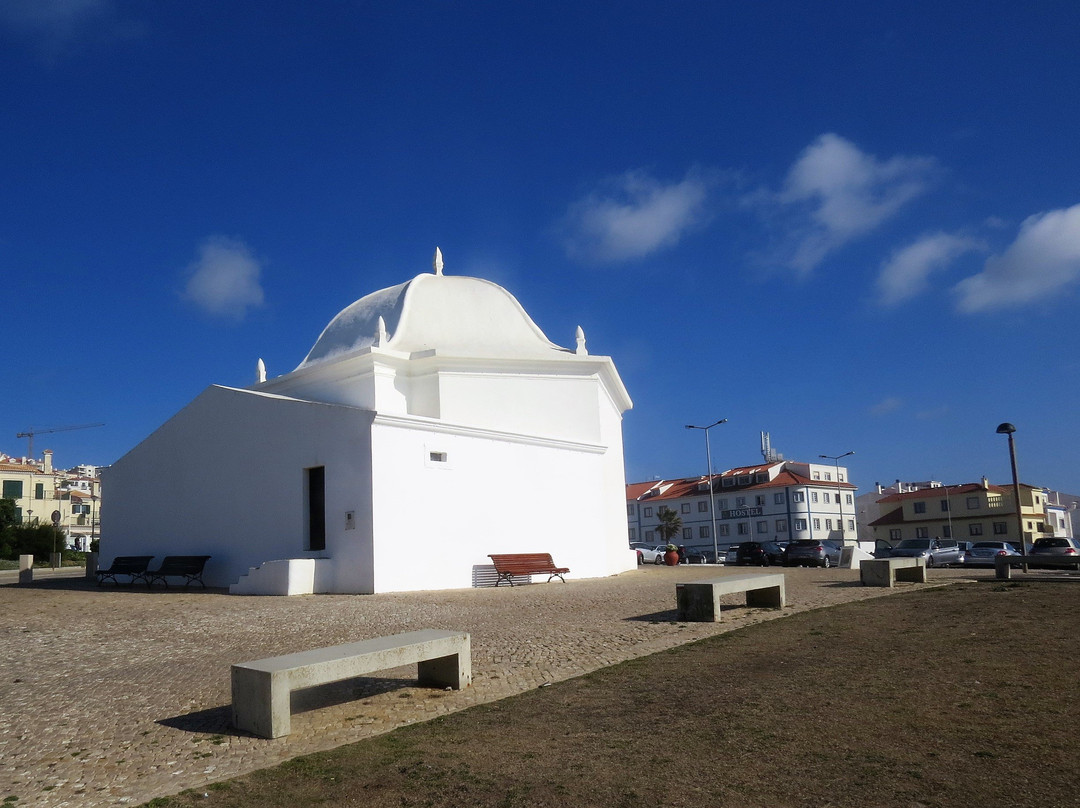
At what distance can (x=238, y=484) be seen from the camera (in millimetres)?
19969

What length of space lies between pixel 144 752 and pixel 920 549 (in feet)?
116

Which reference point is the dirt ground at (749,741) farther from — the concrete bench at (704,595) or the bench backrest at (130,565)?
the bench backrest at (130,565)

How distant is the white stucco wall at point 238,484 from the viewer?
1753cm

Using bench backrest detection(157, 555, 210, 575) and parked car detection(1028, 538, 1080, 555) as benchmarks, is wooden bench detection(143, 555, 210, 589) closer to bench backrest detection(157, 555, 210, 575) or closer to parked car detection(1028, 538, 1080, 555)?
bench backrest detection(157, 555, 210, 575)

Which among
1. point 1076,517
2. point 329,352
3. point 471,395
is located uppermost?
point 329,352

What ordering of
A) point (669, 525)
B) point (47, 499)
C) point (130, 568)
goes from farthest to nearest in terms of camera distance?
1. point (669, 525)
2. point (47, 499)
3. point (130, 568)

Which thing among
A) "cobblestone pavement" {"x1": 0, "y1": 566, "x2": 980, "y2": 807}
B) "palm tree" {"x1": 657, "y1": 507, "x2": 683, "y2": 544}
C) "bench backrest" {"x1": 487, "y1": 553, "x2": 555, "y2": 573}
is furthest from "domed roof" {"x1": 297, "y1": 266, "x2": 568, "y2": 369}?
"palm tree" {"x1": 657, "y1": 507, "x2": 683, "y2": 544}

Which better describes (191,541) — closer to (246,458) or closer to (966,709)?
(246,458)

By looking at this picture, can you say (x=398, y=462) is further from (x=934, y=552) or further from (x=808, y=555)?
(x=934, y=552)

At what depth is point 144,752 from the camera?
5.47m

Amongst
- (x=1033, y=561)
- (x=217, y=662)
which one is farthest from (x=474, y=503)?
(x=1033, y=561)

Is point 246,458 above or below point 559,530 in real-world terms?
above

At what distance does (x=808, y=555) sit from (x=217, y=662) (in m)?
25.5

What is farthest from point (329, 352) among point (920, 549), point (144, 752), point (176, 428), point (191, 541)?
point (920, 549)
